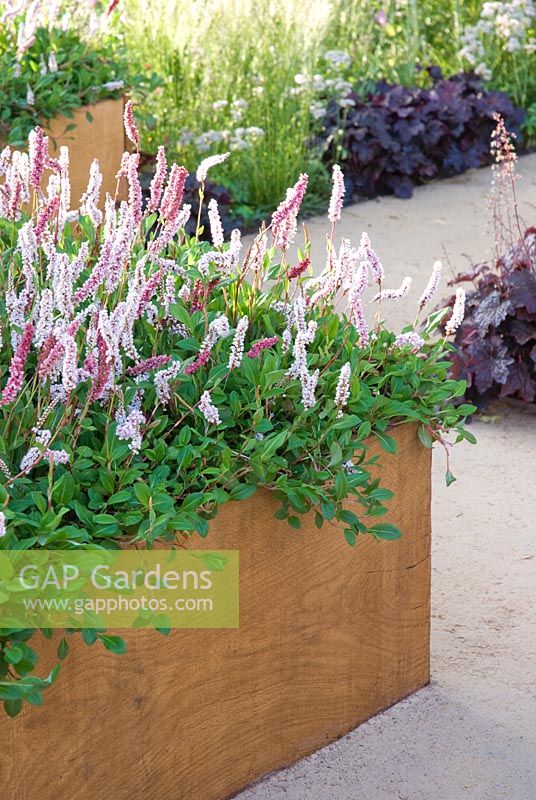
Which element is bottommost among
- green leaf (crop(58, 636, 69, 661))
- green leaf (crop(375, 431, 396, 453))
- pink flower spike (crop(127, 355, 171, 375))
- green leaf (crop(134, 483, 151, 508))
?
green leaf (crop(58, 636, 69, 661))

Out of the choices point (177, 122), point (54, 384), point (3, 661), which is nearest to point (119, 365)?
point (54, 384)

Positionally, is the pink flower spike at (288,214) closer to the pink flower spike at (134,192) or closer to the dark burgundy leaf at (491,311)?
the pink flower spike at (134,192)

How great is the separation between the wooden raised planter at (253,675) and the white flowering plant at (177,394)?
9 cm

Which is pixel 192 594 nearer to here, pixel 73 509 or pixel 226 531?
pixel 226 531

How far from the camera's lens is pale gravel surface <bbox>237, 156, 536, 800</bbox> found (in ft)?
8.82

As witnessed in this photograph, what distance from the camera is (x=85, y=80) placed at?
6.13 m

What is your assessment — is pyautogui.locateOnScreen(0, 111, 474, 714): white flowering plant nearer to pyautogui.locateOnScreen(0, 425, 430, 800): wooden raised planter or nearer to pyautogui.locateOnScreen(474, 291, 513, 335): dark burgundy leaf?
pyautogui.locateOnScreen(0, 425, 430, 800): wooden raised planter

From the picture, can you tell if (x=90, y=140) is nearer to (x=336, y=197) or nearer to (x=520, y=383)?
(x=520, y=383)

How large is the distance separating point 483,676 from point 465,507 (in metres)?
1.00

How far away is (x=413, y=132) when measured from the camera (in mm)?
7648

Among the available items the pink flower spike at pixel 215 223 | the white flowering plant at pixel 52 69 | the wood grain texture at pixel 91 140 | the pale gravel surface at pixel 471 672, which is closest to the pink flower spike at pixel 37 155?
the pink flower spike at pixel 215 223
